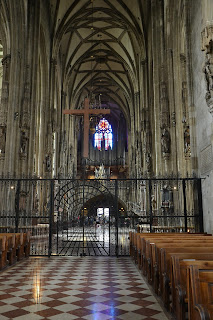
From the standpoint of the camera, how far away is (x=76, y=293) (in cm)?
499

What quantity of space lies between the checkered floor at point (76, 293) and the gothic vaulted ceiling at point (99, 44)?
1913 cm

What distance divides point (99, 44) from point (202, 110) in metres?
23.8

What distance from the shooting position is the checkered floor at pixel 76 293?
3.98m

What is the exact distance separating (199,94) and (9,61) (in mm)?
10233

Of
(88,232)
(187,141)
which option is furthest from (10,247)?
(88,232)

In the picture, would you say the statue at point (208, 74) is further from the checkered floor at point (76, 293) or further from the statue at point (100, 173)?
the statue at point (100, 173)

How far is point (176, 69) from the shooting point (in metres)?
13.9

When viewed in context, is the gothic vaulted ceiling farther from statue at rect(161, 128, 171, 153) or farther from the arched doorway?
the arched doorway

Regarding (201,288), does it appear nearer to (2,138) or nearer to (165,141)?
(165,141)

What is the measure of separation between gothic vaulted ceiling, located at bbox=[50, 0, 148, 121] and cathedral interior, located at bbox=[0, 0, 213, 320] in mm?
97

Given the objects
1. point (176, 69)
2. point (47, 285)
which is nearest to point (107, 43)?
point (176, 69)

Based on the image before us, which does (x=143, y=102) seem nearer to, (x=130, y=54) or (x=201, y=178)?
(x=130, y=54)

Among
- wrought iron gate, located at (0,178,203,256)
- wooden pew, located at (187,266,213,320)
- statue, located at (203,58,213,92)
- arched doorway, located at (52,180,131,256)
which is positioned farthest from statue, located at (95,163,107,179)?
wooden pew, located at (187,266,213,320)

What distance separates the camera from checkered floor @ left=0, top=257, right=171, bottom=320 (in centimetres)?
398
